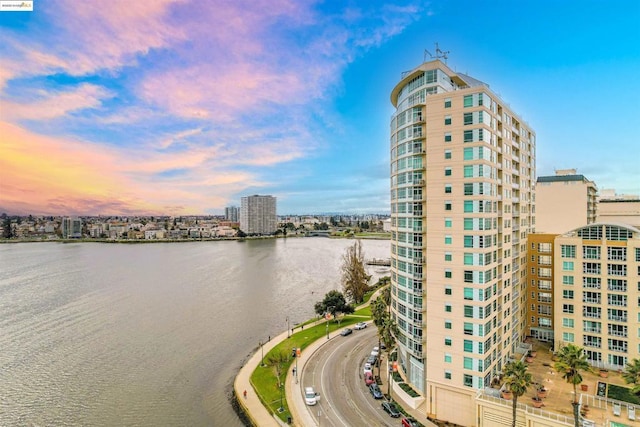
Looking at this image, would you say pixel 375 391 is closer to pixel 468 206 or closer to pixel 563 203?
pixel 468 206

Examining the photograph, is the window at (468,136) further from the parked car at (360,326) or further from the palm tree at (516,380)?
the parked car at (360,326)

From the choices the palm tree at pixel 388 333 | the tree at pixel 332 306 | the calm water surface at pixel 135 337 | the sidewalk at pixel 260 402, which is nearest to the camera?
the sidewalk at pixel 260 402

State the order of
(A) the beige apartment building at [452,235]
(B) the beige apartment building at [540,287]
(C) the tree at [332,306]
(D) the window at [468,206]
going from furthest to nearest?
(C) the tree at [332,306]
(B) the beige apartment building at [540,287]
(D) the window at [468,206]
(A) the beige apartment building at [452,235]

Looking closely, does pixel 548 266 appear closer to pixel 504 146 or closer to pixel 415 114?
pixel 504 146

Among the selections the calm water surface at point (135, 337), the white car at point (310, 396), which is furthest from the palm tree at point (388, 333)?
the calm water surface at point (135, 337)

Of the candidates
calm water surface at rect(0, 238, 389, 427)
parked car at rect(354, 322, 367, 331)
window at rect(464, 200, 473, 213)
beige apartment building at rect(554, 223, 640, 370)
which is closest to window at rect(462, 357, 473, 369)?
window at rect(464, 200, 473, 213)

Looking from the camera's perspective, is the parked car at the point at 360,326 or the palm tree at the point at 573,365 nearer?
the palm tree at the point at 573,365

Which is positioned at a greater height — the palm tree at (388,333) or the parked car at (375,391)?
the palm tree at (388,333)
